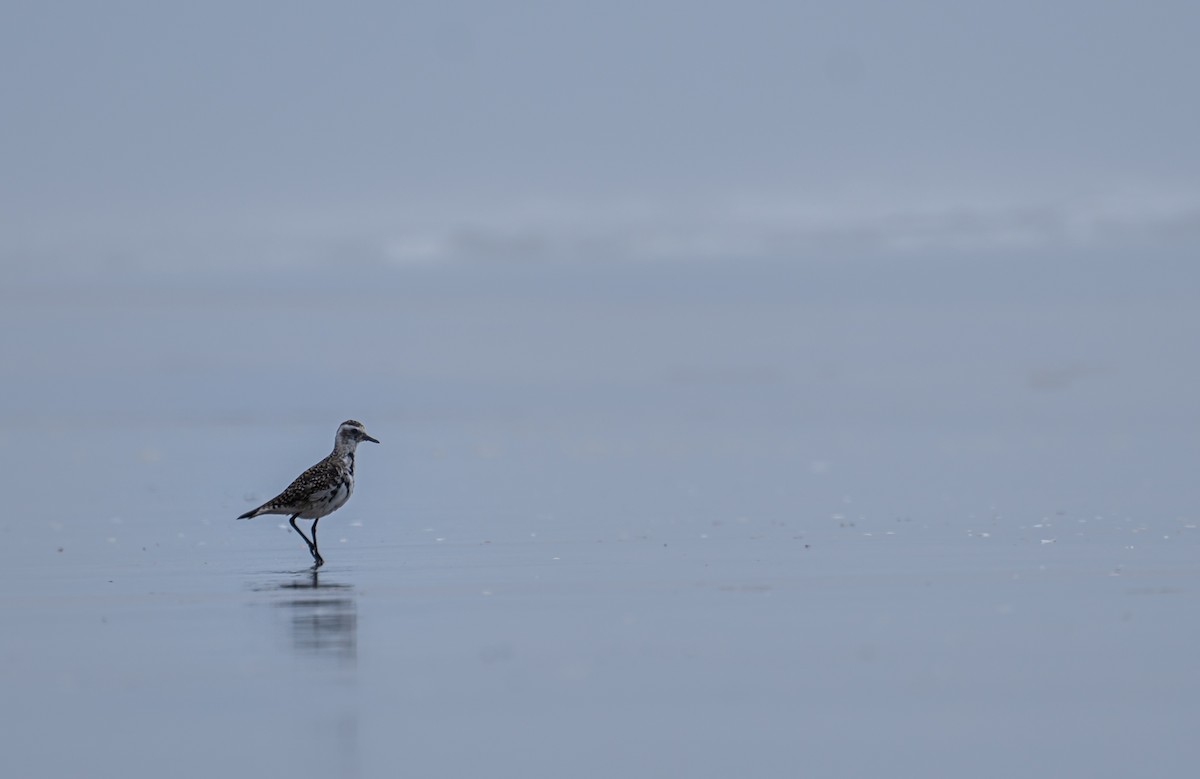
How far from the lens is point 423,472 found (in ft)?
82.7

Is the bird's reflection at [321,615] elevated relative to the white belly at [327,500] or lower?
lower

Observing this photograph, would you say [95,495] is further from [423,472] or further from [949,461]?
[949,461]

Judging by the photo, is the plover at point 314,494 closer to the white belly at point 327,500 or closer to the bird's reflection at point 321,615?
the white belly at point 327,500

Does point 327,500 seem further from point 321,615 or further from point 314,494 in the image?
point 321,615

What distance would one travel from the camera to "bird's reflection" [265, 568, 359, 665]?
10.9 metres

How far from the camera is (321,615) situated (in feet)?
40.1

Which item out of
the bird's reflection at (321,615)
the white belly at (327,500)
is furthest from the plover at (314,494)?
the bird's reflection at (321,615)

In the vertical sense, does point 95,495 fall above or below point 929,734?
above

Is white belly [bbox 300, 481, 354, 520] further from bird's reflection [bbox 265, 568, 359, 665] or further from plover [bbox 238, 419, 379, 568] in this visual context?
bird's reflection [bbox 265, 568, 359, 665]

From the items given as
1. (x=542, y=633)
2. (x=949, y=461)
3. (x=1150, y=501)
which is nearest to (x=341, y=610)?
(x=542, y=633)

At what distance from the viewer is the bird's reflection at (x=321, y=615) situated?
10914 millimetres

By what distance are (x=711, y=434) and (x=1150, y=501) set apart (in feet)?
44.0

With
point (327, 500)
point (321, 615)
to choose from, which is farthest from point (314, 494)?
point (321, 615)

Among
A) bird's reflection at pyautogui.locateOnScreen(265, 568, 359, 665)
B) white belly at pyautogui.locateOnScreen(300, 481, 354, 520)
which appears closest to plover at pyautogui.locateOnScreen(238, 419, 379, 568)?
white belly at pyautogui.locateOnScreen(300, 481, 354, 520)
